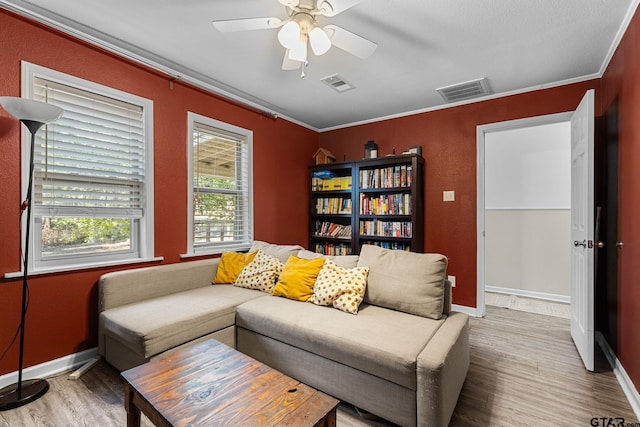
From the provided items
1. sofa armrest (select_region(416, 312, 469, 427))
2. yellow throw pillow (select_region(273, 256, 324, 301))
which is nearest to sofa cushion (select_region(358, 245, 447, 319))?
sofa armrest (select_region(416, 312, 469, 427))

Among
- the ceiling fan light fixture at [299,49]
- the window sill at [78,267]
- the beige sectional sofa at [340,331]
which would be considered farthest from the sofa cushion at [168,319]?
the ceiling fan light fixture at [299,49]

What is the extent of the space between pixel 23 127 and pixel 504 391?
360cm

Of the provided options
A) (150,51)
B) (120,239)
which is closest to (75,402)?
(120,239)

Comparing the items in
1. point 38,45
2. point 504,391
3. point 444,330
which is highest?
point 38,45

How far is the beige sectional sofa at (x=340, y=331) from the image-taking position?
1.53 m

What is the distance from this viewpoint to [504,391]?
6.38 ft

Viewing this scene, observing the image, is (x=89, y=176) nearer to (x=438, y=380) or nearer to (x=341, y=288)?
Answer: (x=341, y=288)

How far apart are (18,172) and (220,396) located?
6.72 ft

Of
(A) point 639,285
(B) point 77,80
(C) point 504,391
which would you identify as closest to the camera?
(A) point 639,285

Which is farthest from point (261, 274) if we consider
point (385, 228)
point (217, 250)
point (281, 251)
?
point (385, 228)

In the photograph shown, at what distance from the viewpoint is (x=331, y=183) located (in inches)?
169

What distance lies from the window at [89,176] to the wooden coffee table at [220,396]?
143 cm

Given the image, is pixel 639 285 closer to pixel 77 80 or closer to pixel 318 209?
pixel 318 209

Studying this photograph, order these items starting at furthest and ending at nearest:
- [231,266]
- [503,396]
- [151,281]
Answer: [231,266] → [151,281] → [503,396]
